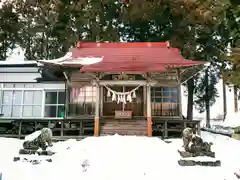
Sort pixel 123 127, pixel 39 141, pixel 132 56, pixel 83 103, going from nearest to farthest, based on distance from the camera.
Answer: pixel 39 141
pixel 123 127
pixel 132 56
pixel 83 103

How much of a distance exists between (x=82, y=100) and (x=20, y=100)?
4.85 metres

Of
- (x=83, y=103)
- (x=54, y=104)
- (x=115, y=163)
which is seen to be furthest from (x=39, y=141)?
(x=54, y=104)

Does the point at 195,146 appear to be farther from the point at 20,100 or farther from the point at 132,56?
the point at 20,100

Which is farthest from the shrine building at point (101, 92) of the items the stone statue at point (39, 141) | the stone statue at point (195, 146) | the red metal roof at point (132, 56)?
the stone statue at point (195, 146)

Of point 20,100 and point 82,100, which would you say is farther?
point 20,100

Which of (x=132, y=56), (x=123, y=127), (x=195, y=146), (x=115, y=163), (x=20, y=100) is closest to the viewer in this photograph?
(x=115, y=163)

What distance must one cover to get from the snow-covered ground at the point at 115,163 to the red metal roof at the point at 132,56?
3645 millimetres

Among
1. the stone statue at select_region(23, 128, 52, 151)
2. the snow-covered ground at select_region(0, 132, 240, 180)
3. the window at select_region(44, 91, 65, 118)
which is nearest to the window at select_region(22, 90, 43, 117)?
the window at select_region(44, 91, 65, 118)

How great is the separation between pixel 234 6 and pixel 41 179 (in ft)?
19.8

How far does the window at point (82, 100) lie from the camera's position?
52.0 feet

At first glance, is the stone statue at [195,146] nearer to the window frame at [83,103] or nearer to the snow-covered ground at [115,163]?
the snow-covered ground at [115,163]

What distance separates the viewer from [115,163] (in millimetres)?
8406

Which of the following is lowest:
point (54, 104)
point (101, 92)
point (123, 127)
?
point (123, 127)

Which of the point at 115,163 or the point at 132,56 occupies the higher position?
the point at 132,56
